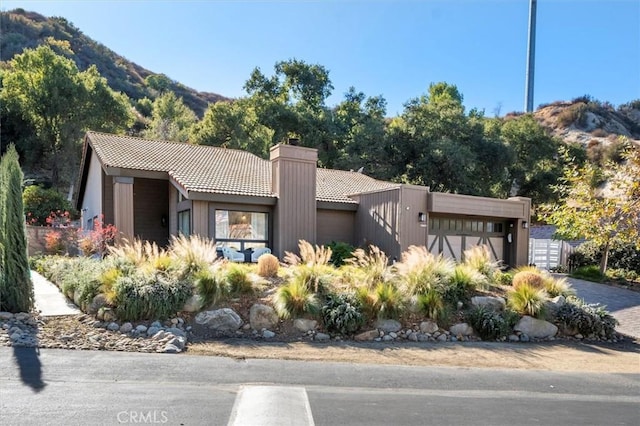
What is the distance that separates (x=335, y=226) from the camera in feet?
52.4

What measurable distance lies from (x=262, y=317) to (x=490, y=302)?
15.8 ft

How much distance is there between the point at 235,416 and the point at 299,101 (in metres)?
32.7

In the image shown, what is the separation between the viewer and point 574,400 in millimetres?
5398

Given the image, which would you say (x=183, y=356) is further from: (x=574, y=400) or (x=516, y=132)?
(x=516, y=132)

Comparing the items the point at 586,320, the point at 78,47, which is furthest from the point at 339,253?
the point at 78,47

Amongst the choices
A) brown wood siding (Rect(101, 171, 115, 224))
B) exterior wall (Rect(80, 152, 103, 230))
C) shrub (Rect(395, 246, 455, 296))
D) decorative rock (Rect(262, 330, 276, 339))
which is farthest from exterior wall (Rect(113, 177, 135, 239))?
shrub (Rect(395, 246, 455, 296))

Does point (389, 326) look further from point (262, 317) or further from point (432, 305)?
point (262, 317)

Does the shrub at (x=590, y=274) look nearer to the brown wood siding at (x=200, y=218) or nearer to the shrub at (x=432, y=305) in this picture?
the shrub at (x=432, y=305)

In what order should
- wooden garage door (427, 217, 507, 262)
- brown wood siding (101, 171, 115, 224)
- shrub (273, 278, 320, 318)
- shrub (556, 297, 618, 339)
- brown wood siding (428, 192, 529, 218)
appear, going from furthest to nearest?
wooden garage door (427, 217, 507, 262) < brown wood siding (101, 171, 115, 224) < brown wood siding (428, 192, 529, 218) < shrub (556, 297, 618, 339) < shrub (273, 278, 320, 318)

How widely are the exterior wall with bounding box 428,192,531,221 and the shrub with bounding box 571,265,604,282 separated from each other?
110 inches

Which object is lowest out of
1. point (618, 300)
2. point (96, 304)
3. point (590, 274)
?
point (618, 300)

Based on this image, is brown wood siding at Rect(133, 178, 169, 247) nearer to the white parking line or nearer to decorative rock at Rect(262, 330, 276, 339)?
decorative rock at Rect(262, 330, 276, 339)

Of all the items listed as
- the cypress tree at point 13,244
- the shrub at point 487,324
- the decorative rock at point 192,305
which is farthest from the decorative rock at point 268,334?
the cypress tree at point 13,244

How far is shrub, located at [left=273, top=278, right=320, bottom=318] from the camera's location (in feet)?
27.0
